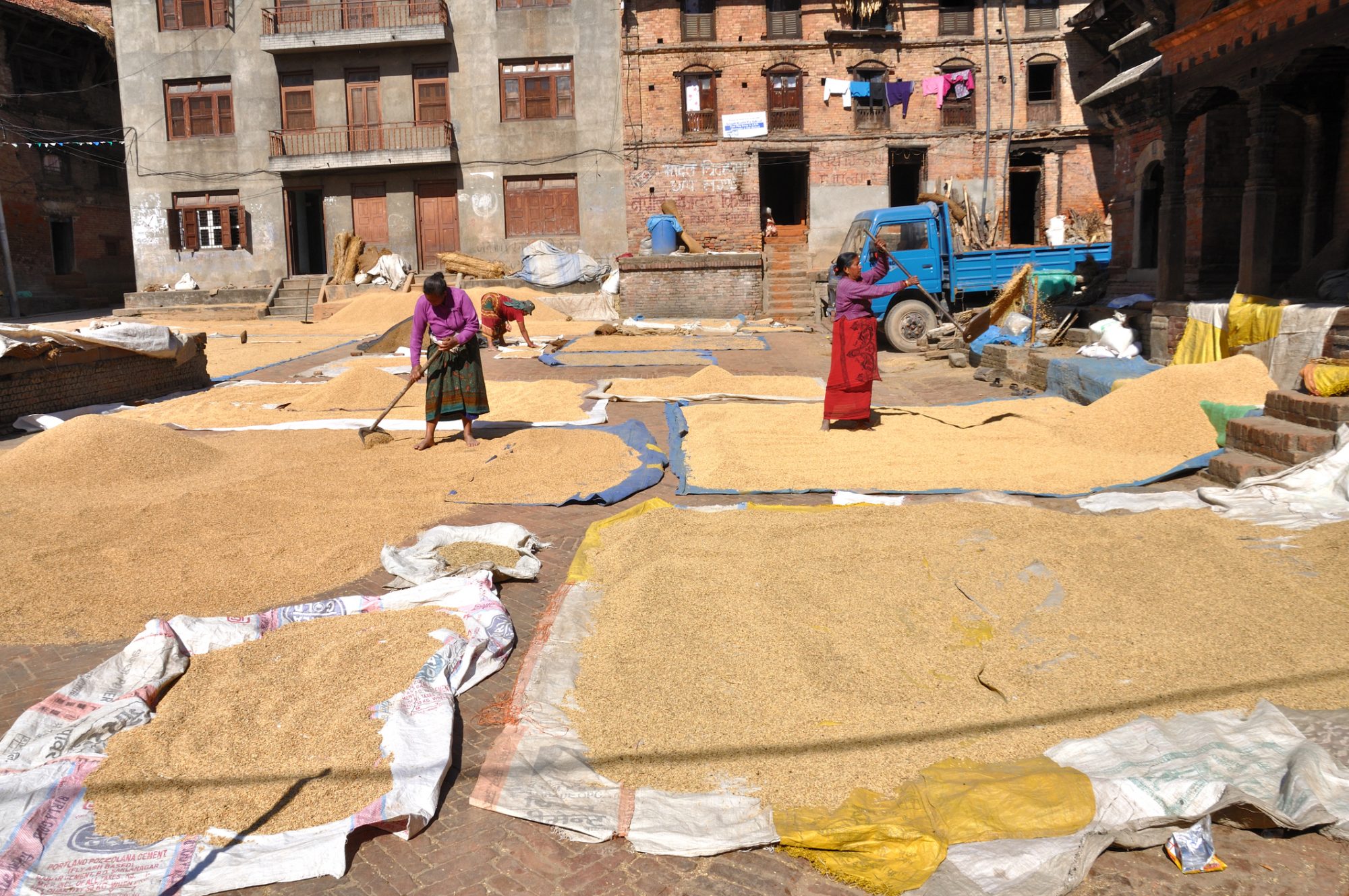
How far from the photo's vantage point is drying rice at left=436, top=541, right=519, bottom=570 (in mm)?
4805

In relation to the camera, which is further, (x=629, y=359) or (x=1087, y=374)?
(x=629, y=359)

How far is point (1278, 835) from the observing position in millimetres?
2660

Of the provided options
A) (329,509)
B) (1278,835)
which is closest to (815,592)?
(1278,835)

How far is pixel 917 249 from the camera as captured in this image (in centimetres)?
1490

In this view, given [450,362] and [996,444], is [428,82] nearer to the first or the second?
[450,362]

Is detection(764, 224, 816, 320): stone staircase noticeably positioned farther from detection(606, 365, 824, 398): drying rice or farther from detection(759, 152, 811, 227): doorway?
detection(606, 365, 824, 398): drying rice

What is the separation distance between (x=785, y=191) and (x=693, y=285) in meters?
8.35

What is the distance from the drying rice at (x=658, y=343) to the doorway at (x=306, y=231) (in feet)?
42.4

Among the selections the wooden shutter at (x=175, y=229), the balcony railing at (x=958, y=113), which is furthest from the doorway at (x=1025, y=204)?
the wooden shutter at (x=175, y=229)

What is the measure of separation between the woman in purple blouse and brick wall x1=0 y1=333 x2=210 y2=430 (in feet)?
14.5

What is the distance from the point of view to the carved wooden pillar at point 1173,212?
1010 centimetres

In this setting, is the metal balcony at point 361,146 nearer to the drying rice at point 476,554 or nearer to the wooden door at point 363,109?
the wooden door at point 363,109

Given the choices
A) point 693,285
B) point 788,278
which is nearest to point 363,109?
point 693,285

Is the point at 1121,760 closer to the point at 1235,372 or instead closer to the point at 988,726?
the point at 988,726
